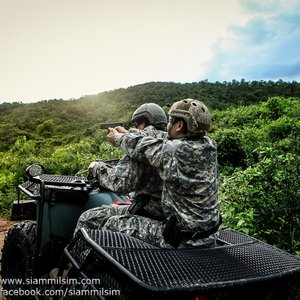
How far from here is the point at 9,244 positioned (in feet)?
13.5

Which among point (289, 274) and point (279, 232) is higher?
point (289, 274)

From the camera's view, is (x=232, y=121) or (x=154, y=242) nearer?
(x=154, y=242)

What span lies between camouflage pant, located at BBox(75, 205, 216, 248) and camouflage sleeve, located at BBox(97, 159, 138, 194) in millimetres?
188

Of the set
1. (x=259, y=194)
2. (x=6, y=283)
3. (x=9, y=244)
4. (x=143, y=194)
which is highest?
(x=143, y=194)

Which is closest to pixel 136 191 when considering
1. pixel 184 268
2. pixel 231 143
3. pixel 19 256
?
pixel 184 268

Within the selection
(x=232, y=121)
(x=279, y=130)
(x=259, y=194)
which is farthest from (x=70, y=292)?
(x=232, y=121)

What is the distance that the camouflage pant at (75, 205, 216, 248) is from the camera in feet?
8.89

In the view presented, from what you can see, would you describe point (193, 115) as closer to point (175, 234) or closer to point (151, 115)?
point (175, 234)

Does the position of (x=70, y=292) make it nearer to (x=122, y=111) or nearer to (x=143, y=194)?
(x=143, y=194)

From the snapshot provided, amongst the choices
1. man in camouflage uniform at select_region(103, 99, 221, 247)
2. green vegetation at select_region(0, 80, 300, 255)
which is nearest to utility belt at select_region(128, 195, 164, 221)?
man in camouflage uniform at select_region(103, 99, 221, 247)

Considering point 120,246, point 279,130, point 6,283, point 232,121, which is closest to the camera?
point 120,246

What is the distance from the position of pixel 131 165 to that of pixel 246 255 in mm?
1185

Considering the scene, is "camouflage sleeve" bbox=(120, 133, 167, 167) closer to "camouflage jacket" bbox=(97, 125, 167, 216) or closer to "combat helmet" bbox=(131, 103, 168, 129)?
"camouflage jacket" bbox=(97, 125, 167, 216)

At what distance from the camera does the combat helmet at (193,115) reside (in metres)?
2.75
